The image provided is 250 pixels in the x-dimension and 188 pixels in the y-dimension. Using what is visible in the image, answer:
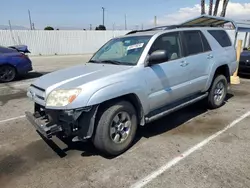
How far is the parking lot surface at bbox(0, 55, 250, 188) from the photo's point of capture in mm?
2988

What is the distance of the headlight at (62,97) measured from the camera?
3127 millimetres

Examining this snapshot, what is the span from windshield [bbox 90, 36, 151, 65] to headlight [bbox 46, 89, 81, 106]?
116cm

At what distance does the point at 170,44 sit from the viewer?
444cm

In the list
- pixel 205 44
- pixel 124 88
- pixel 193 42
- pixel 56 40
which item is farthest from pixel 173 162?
pixel 56 40

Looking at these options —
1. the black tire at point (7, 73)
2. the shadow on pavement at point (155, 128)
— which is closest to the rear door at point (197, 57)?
the shadow on pavement at point (155, 128)

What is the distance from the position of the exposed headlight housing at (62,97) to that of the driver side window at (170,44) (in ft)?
5.24

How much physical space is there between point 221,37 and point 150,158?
3741 mm

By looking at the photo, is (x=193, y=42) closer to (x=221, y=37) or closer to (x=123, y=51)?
(x=221, y=37)

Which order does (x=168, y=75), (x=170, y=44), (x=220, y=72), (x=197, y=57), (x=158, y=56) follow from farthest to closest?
(x=220, y=72) < (x=197, y=57) < (x=170, y=44) < (x=168, y=75) < (x=158, y=56)

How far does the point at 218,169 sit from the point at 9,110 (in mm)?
5047

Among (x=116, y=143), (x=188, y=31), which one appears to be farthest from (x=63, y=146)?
(x=188, y=31)

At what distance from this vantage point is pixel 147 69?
3.83 m

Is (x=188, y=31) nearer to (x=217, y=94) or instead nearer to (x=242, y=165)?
(x=217, y=94)

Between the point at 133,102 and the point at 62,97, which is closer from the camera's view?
the point at 62,97
